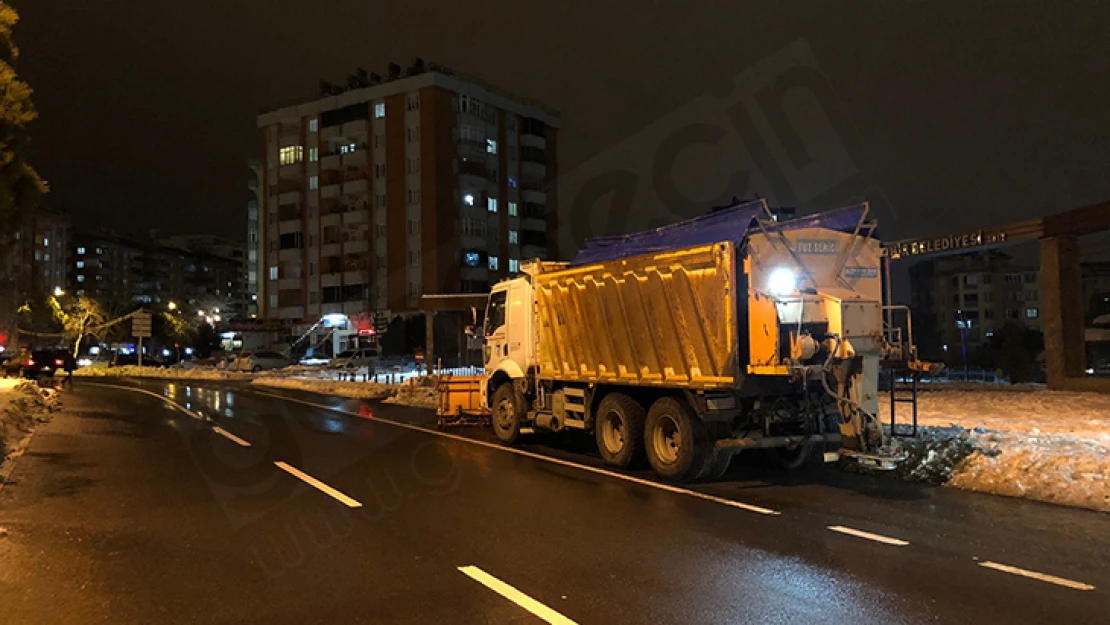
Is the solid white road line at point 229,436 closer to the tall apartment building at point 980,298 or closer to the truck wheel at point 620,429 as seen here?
the truck wheel at point 620,429

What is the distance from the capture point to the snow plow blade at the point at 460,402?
16.6 meters

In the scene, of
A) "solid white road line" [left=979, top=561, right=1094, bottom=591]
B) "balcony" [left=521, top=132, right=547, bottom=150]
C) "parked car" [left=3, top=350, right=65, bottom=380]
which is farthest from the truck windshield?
"balcony" [left=521, top=132, right=547, bottom=150]

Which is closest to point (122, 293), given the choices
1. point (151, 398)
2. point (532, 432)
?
point (151, 398)

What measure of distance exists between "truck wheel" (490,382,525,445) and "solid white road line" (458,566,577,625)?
773 centimetres

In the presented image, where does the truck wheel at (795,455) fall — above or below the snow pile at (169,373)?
below

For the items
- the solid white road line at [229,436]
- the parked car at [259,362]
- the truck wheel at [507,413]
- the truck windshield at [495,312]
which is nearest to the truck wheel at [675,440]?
the truck wheel at [507,413]

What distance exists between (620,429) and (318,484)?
4288 millimetres

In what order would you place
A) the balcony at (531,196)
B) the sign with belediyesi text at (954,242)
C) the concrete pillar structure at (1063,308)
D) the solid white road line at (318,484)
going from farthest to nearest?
the balcony at (531,196)
the sign with belediyesi text at (954,242)
the concrete pillar structure at (1063,308)
the solid white road line at (318,484)

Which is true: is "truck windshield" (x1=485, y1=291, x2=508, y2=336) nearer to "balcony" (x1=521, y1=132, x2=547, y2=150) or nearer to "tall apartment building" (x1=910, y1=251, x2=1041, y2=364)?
"balcony" (x1=521, y1=132, x2=547, y2=150)

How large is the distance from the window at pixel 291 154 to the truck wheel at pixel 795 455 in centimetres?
7588

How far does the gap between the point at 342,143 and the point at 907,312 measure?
2891 inches

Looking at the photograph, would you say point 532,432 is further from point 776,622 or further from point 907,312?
point 776,622

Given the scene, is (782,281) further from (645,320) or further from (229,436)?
(229,436)

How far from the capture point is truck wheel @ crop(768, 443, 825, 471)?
35.8 feet
